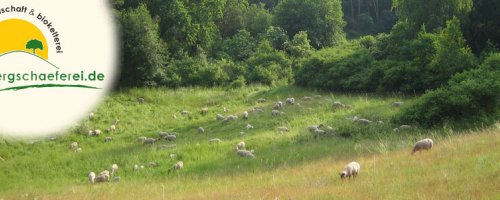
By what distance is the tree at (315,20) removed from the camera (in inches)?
1797

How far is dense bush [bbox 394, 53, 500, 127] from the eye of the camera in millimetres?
15938

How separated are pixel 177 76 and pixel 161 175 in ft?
62.8

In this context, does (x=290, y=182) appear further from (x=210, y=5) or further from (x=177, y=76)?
(x=210, y=5)

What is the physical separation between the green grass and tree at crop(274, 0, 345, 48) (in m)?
19.8

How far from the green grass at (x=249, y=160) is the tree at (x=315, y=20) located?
19752 mm

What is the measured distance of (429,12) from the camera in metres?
26.1

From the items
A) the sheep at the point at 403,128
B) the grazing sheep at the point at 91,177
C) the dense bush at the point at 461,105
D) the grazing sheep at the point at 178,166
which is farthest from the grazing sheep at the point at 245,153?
the dense bush at the point at 461,105

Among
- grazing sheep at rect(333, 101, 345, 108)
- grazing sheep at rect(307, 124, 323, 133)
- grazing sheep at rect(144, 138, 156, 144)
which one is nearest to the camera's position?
grazing sheep at rect(307, 124, 323, 133)

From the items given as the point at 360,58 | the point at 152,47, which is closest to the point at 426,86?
the point at 360,58

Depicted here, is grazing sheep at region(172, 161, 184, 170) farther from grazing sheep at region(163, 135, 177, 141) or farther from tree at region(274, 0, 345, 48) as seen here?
tree at region(274, 0, 345, 48)

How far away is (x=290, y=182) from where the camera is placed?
1016 cm

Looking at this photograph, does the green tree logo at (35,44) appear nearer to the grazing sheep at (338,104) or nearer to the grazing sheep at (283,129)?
the grazing sheep at (283,129)

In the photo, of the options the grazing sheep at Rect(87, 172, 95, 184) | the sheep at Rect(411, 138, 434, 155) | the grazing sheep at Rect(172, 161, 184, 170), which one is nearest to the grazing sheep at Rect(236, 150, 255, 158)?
the grazing sheep at Rect(172, 161, 184, 170)

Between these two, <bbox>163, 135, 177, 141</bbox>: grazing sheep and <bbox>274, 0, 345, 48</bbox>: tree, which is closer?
<bbox>163, 135, 177, 141</bbox>: grazing sheep
